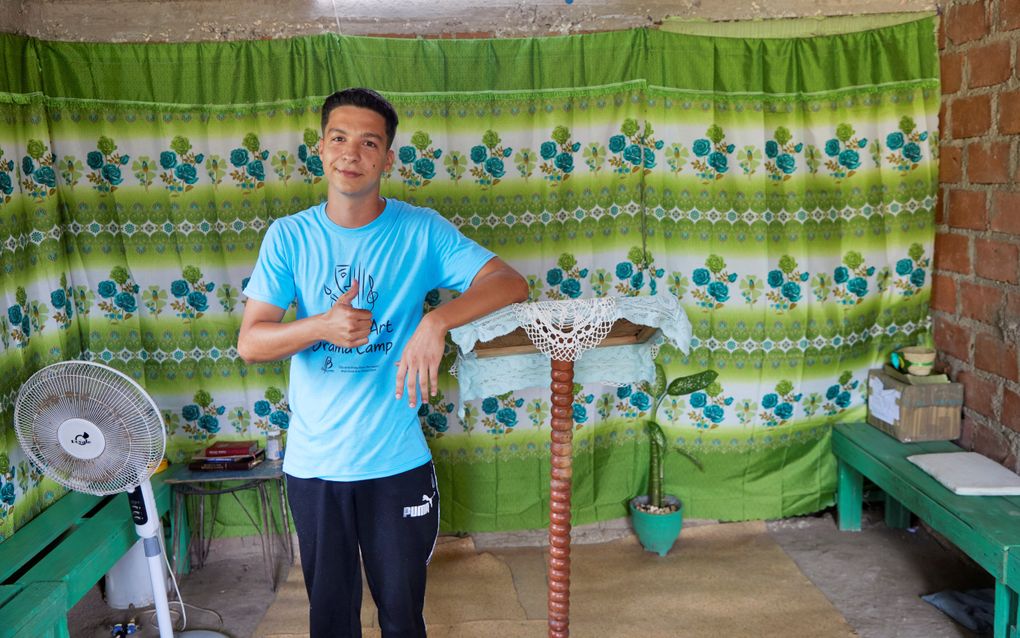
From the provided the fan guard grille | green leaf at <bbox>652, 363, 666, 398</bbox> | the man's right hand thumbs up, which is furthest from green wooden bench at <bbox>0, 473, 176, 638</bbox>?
green leaf at <bbox>652, 363, 666, 398</bbox>

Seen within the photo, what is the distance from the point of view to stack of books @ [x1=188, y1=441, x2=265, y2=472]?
12.4 feet

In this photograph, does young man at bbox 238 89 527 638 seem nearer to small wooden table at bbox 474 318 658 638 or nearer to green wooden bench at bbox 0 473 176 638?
small wooden table at bbox 474 318 658 638

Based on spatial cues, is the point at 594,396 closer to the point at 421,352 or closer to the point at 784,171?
the point at 784,171

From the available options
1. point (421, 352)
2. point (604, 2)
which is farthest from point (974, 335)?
point (421, 352)

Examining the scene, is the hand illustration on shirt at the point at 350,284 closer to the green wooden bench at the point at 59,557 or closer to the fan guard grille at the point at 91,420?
the fan guard grille at the point at 91,420

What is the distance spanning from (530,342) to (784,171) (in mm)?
2046

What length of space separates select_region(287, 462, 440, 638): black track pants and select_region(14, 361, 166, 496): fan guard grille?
69 centimetres

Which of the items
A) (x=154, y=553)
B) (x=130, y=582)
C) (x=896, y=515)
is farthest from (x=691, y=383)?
(x=130, y=582)

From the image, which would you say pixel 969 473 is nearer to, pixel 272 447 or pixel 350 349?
pixel 350 349

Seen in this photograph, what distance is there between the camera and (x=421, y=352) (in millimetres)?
2293

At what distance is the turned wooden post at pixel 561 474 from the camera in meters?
2.58

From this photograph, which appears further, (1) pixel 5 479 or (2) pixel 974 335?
(2) pixel 974 335

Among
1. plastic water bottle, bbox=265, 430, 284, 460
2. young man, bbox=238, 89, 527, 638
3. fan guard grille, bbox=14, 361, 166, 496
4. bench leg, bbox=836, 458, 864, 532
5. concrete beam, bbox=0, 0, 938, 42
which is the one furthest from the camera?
bench leg, bbox=836, 458, 864, 532

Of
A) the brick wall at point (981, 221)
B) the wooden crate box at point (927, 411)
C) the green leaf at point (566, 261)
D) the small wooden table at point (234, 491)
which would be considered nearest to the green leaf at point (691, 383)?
the green leaf at point (566, 261)
